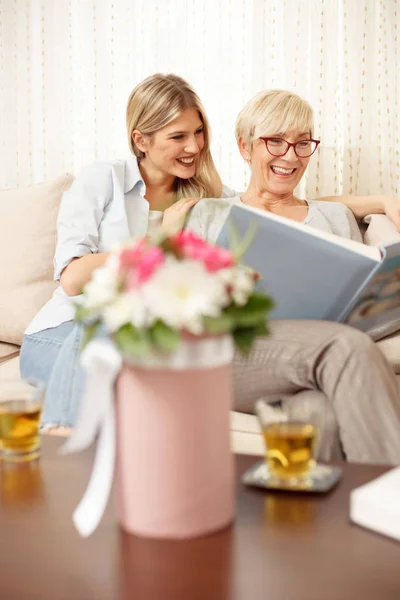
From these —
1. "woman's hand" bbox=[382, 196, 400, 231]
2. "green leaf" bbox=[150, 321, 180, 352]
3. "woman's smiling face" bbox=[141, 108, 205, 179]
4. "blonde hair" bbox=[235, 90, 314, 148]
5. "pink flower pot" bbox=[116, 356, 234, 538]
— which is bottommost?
"pink flower pot" bbox=[116, 356, 234, 538]

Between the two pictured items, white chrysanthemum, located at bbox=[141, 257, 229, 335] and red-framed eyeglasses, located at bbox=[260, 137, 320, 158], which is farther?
red-framed eyeglasses, located at bbox=[260, 137, 320, 158]

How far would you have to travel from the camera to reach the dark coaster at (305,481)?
3.32 ft

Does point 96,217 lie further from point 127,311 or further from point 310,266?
point 127,311

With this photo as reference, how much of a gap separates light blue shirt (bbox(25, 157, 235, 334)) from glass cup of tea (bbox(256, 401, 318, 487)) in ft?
3.65

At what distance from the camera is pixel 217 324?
818 mm

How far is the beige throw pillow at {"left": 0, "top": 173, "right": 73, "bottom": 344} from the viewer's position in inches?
92.3

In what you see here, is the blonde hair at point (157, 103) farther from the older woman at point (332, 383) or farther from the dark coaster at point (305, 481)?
the dark coaster at point (305, 481)

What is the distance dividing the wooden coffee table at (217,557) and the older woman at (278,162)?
1.31 metres

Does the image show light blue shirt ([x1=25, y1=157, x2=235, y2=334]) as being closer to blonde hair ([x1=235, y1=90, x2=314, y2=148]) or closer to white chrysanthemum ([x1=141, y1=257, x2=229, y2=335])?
blonde hair ([x1=235, y1=90, x2=314, y2=148])

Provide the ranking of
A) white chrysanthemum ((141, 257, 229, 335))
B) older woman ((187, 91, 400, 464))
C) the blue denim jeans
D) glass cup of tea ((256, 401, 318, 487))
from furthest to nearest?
the blue denim jeans, older woman ((187, 91, 400, 464)), glass cup of tea ((256, 401, 318, 487)), white chrysanthemum ((141, 257, 229, 335))

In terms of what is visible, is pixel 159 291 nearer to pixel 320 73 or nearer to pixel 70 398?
pixel 70 398

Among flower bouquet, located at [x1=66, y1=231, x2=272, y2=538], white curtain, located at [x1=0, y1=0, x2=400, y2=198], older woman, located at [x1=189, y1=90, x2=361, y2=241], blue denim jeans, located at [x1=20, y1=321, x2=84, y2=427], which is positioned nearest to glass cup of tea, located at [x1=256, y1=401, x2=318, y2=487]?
flower bouquet, located at [x1=66, y1=231, x2=272, y2=538]

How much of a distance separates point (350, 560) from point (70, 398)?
37.9 inches

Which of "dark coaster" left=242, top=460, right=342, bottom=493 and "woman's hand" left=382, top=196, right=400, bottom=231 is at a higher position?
"woman's hand" left=382, top=196, right=400, bottom=231
